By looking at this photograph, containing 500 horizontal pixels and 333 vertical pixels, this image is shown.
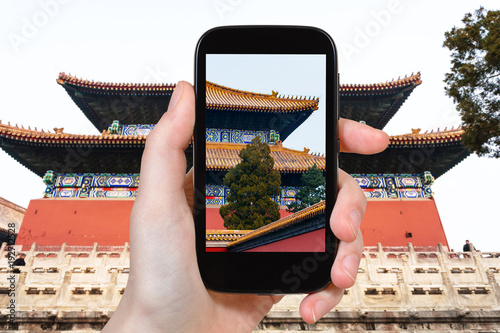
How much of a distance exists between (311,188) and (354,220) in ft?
0.98

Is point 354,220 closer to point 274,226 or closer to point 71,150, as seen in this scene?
point 274,226

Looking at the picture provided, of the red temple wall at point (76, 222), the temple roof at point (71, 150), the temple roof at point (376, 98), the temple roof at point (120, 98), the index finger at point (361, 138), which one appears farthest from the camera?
the temple roof at point (120, 98)

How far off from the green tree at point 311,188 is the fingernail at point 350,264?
1.06 ft

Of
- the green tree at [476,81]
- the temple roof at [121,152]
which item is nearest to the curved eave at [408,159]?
the temple roof at [121,152]

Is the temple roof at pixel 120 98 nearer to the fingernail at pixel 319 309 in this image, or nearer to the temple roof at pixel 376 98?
the temple roof at pixel 376 98

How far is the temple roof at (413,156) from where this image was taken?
525 inches

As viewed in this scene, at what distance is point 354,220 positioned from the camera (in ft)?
6.13

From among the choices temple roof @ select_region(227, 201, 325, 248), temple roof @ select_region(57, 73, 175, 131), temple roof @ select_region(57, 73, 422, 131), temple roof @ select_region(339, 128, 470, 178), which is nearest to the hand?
temple roof @ select_region(227, 201, 325, 248)

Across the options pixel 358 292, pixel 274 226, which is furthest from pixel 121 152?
pixel 274 226

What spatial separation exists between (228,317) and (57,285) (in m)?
6.68

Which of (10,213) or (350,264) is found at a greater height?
(10,213)

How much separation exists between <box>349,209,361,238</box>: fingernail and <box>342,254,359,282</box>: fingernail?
0.11m

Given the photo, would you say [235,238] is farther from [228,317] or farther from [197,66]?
[197,66]

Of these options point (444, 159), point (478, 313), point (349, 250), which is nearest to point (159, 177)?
point (349, 250)
